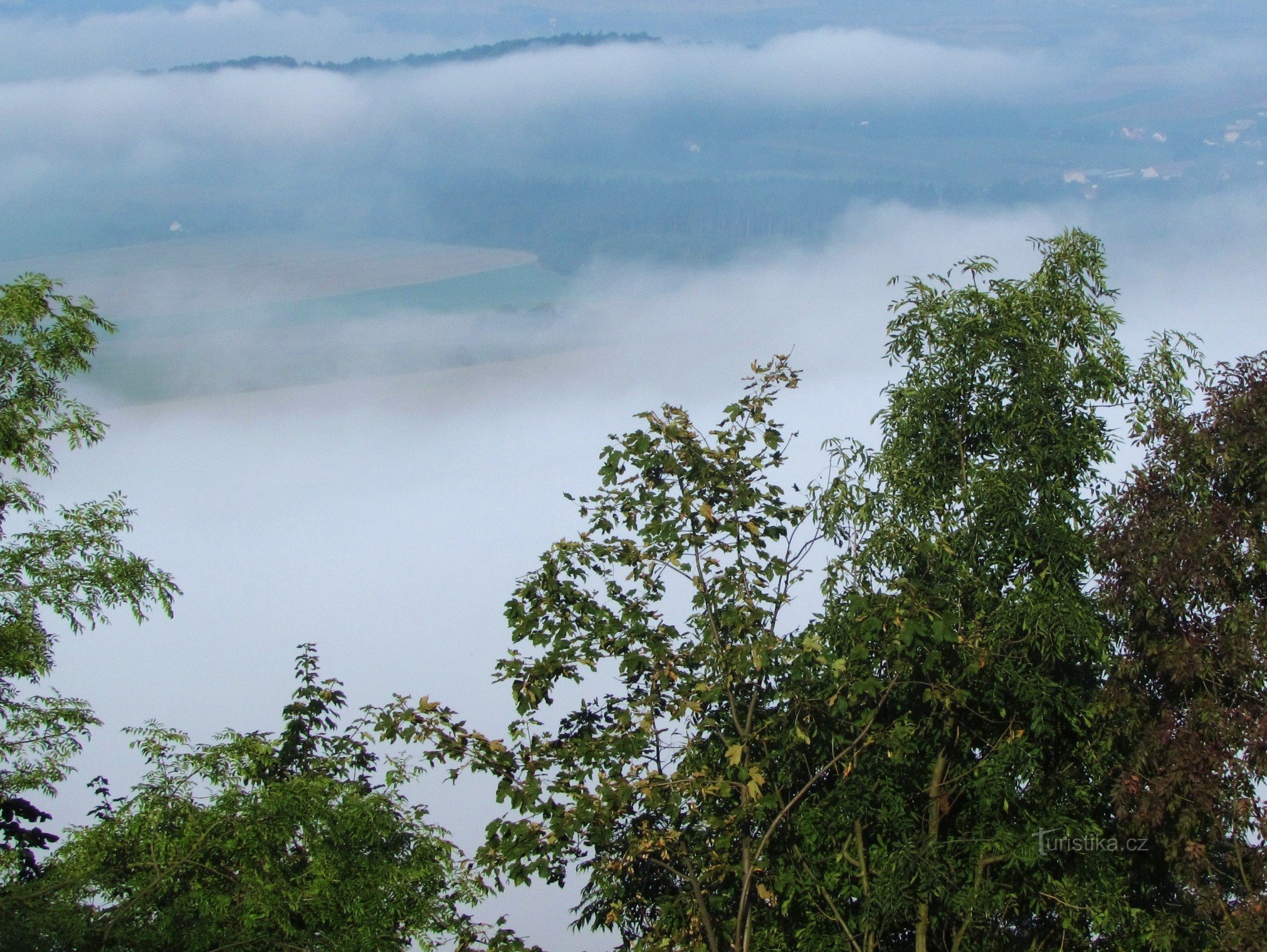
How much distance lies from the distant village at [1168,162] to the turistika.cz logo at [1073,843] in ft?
337

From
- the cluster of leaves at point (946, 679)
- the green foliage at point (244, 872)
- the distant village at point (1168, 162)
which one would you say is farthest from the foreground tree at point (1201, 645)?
the distant village at point (1168, 162)

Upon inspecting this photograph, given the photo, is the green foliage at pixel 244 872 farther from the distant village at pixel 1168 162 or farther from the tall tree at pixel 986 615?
the distant village at pixel 1168 162

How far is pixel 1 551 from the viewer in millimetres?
8062

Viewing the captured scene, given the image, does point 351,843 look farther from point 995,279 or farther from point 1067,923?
point 995,279

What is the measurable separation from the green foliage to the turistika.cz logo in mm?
3232

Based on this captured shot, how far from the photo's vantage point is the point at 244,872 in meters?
6.90

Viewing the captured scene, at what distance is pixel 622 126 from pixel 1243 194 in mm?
51530

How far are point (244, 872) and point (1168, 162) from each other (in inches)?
4288

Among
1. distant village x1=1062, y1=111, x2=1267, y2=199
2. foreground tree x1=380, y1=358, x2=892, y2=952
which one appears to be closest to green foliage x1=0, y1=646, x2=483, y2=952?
foreground tree x1=380, y1=358, x2=892, y2=952

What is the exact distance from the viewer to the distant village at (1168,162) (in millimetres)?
101312

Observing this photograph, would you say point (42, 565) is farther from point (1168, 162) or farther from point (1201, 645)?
point (1168, 162)

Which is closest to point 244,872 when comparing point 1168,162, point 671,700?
point 671,700

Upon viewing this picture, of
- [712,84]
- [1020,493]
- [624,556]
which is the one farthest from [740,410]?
[712,84]

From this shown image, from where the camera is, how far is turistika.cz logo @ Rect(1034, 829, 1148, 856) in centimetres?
789
